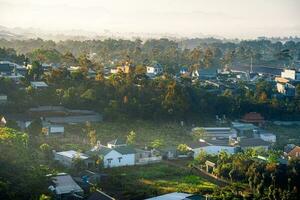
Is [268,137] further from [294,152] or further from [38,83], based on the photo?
[38,83]

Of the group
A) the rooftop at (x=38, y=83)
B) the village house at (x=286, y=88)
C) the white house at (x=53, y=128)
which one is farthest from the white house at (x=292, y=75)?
the white house at (x=53, y=128)

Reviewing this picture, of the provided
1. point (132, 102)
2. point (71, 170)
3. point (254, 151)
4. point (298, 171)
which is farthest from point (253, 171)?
point (132, 102)

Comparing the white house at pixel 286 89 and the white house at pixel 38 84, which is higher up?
the white house at pixel 38 84

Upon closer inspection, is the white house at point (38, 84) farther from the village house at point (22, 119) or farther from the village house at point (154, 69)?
the village house at point (154, 69)

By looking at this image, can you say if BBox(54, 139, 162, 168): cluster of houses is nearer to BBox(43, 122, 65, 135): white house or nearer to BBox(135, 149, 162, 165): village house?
BBox(135, 149, 162, 165): village house

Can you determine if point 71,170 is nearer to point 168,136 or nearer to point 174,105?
point 168,136

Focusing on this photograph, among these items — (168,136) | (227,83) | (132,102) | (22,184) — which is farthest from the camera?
(227,83)
